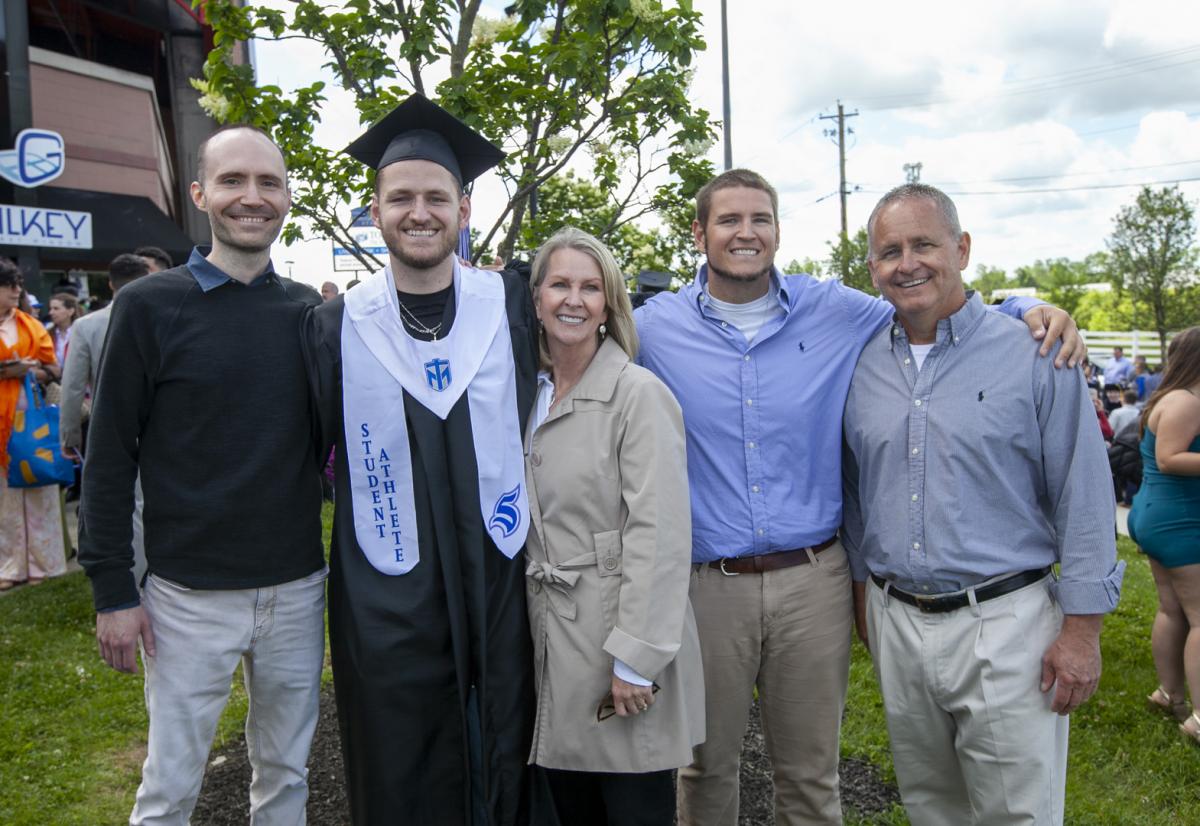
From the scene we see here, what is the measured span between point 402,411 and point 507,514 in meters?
0.42

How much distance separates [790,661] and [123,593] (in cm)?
192

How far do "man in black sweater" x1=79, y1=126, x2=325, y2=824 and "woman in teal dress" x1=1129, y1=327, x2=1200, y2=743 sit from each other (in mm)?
3761

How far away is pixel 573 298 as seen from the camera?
2.52m

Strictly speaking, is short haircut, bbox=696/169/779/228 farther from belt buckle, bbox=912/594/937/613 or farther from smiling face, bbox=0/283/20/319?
smiling face, bbox=0/283/20/319

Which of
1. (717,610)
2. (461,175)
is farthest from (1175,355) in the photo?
(461,175)

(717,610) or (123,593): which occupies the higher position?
(123,593)

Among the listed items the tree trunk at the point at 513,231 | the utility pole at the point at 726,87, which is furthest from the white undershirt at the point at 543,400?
the utility pole at the point at 726,87

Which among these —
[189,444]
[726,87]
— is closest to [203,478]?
[189,444]

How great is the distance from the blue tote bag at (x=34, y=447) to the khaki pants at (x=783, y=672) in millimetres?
5028

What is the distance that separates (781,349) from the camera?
282cm

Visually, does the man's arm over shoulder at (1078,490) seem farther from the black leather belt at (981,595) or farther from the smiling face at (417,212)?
the smiling face at (417,212)

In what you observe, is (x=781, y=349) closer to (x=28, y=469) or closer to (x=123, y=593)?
(x=123, y=593)

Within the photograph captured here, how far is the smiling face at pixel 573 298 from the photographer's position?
2.53 metres

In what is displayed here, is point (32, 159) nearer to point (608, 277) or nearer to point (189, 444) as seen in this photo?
point (189, 444)
